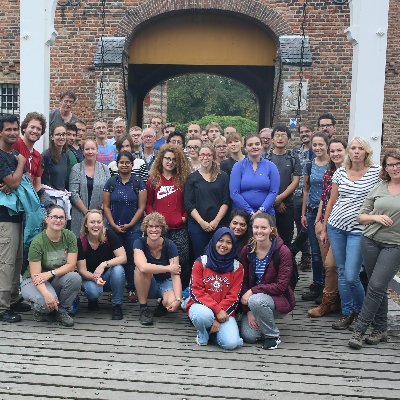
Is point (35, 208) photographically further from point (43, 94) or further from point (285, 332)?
point (285, 332)

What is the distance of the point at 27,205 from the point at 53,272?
67 cm

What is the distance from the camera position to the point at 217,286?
5594mm

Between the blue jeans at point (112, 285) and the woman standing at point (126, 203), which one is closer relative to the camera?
the blue jeans at point (112, 285)

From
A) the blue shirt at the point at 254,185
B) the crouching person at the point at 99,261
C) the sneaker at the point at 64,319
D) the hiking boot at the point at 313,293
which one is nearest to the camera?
the sneaker at the point at 64,319

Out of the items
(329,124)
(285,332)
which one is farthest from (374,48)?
(285,332)

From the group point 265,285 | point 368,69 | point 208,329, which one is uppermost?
point 368,69

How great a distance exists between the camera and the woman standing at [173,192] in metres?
6.45

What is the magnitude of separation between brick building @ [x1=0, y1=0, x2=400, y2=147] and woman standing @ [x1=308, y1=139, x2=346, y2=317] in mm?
6576

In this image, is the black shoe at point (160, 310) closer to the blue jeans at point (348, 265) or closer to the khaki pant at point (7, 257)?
the khaki pant at point (7, 257)

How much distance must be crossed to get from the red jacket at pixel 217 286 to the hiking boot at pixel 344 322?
1057mm

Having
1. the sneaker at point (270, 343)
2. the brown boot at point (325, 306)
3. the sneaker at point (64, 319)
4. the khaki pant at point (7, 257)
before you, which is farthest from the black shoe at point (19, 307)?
the brown boot at point (325, 306)

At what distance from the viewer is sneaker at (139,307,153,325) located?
5914 mm

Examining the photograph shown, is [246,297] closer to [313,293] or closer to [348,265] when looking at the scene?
[348,265]

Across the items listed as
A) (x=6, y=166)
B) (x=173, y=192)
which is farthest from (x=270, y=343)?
(x=6, y=166)
